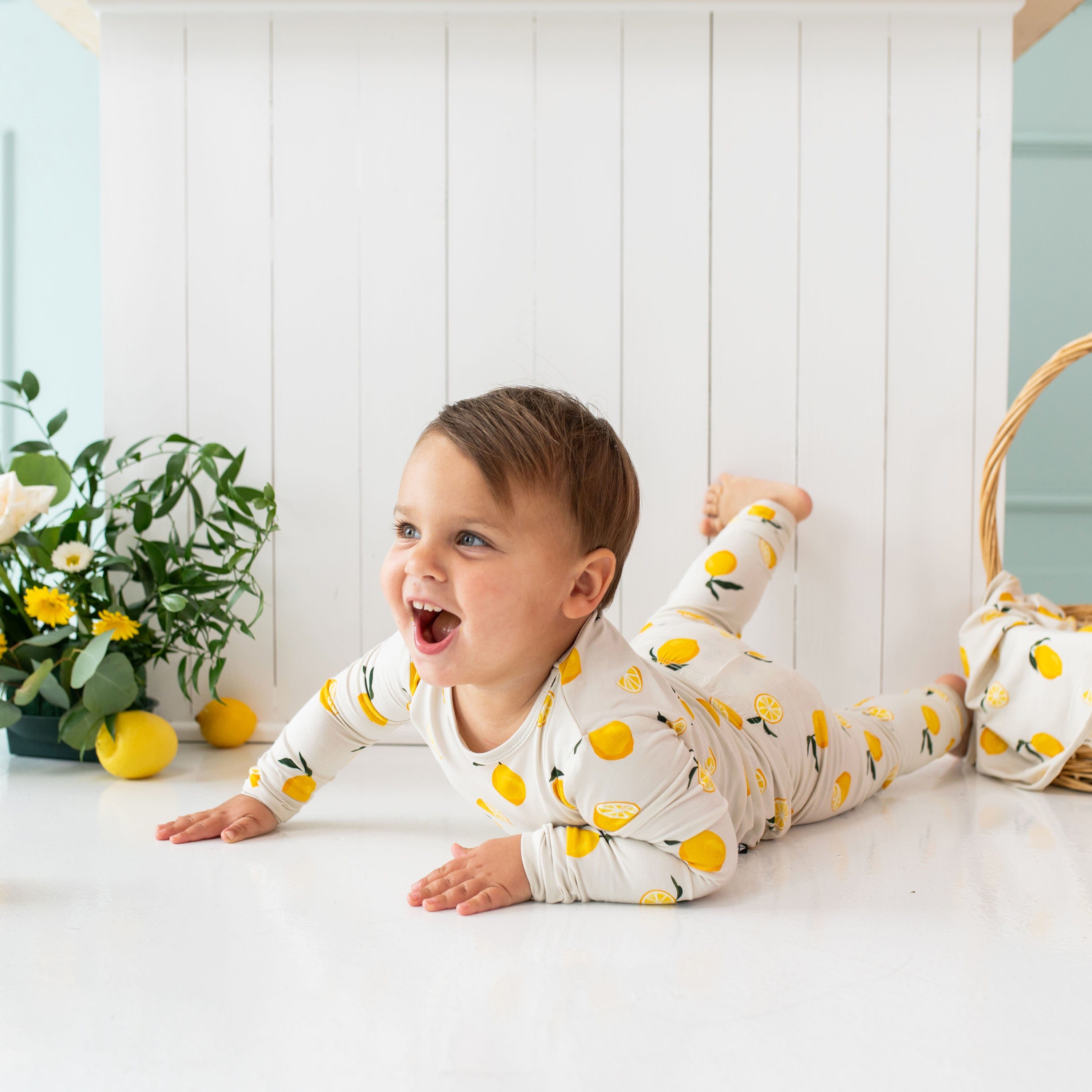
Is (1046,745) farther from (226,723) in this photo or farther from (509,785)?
(226,723)

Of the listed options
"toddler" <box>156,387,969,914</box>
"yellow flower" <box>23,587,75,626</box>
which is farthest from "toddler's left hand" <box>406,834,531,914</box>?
"yellow flower" <box>23,587,75,626</box>

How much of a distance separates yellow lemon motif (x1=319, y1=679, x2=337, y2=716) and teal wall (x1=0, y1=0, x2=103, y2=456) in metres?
1.11

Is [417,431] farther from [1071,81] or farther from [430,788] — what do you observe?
[1071,81]

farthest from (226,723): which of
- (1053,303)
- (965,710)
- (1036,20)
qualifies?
(1053,303)

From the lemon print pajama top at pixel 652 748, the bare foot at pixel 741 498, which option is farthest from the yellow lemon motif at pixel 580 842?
the bare foot at pixel 741 498

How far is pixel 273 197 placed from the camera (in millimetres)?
1375

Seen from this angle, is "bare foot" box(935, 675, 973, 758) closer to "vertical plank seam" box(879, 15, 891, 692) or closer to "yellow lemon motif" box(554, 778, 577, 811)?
"vertical plank seam" box(879, 15, 891, 692)

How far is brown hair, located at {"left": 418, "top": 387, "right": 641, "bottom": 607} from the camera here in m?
0.75

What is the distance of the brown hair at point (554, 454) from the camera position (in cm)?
75

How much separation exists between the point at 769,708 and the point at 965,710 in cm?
43

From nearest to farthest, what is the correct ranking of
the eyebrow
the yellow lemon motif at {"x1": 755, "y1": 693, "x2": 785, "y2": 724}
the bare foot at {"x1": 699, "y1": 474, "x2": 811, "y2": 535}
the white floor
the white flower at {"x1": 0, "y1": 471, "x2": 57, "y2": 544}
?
the white floor < the eyebrow < the yellow lemon motif at {"x1": 755, "y1": 693, "x2": 785, "y2": 724} < the white flower at {"x1": 0, "y1": 471, "x2": 57, "y2": 544} < the bare foot at {"x1": 699, "y1": 474, "x2": 811, "y2": 535}

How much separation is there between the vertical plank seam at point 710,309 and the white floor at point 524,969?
58cm

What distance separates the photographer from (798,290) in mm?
1372

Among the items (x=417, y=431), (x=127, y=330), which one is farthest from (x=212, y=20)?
(x=417, y=431)
